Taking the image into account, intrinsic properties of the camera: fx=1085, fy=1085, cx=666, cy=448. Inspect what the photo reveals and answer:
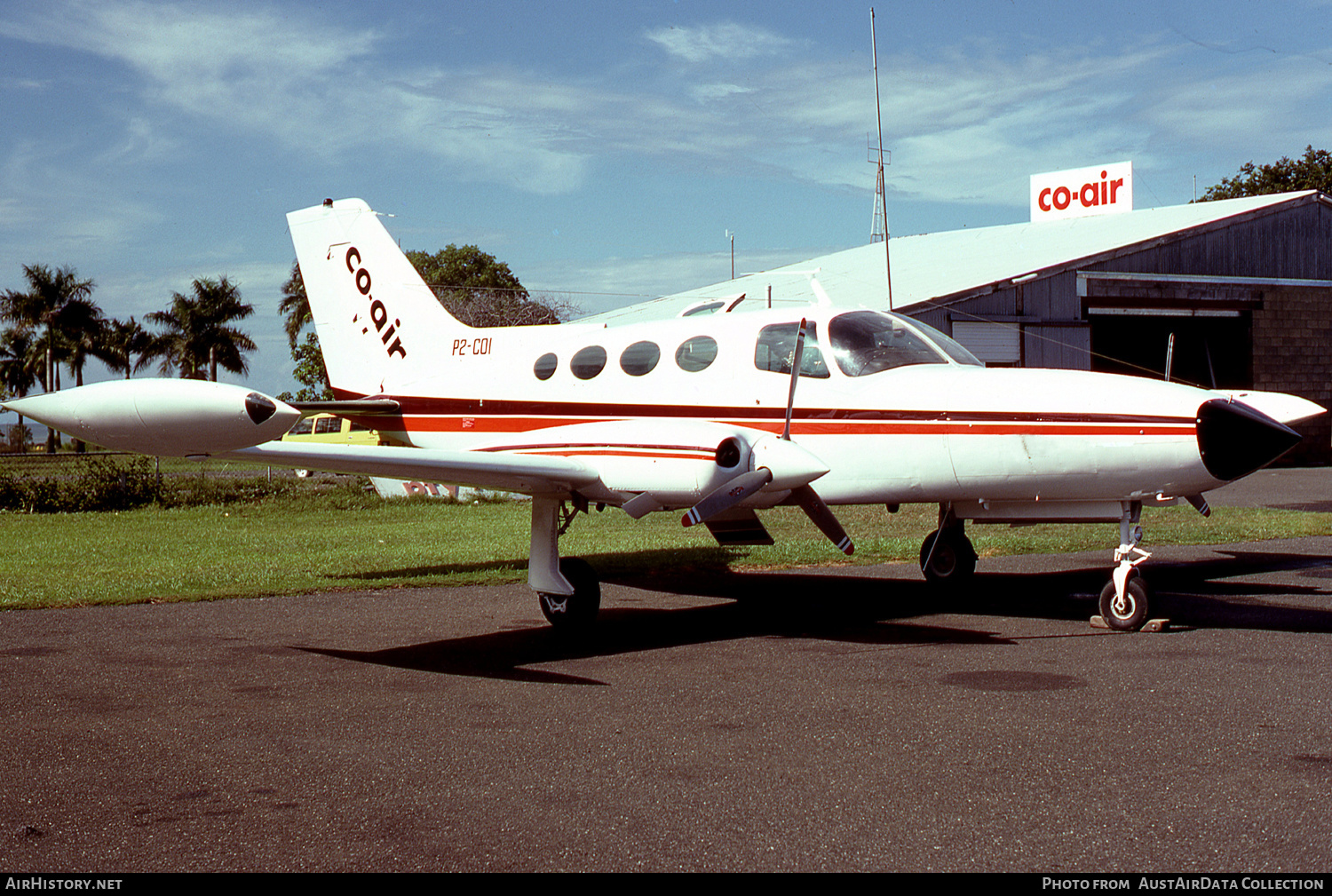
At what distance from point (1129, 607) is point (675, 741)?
4674mm

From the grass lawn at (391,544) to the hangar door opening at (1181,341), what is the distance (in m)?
13.6

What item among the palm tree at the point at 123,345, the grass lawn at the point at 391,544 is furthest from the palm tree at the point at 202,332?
the grass lawn at the point at 391,544

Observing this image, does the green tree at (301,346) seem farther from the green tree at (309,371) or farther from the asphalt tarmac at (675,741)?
the asphalt tarmac at (675,741)

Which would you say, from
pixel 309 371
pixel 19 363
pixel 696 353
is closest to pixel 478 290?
pixel 309 371

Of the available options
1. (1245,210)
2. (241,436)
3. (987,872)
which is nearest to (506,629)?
(241,436)

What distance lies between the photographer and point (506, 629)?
955 centimetres

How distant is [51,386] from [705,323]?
70.5m

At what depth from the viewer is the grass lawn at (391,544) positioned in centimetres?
1242

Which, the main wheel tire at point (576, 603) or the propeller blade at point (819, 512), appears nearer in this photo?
the propeller blade at point (819, 512)

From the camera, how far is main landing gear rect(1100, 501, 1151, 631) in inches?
337

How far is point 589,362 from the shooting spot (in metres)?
10.2

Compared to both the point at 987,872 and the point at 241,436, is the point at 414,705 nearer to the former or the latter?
the point at 241,436

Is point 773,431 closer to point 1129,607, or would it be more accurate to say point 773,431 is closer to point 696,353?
point 696,353

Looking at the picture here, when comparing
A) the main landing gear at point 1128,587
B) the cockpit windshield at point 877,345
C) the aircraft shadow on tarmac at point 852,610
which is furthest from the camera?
the cockpit windshield at point 877,345
